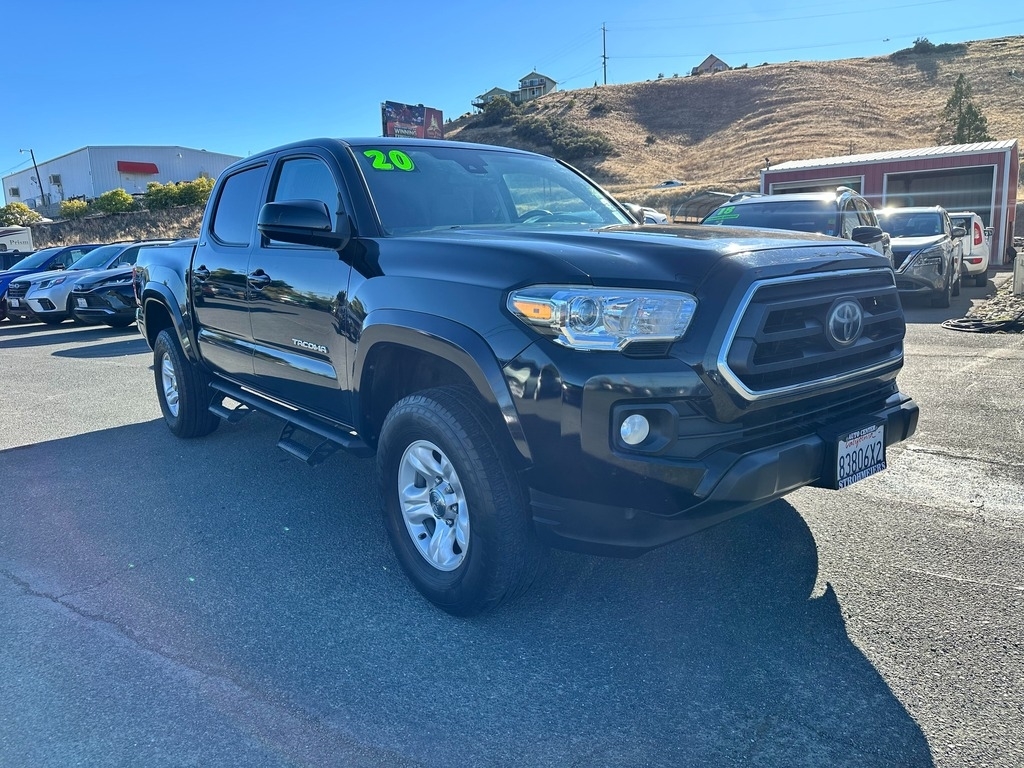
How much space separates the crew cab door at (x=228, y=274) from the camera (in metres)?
4.66

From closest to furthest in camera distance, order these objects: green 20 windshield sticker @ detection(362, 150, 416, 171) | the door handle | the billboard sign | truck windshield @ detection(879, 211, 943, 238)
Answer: green 20 windshield sticker @ detection(362, 150, 416, 171) → the door handle → truck windshield @ detection(879, 211, 943, 238) → the billboard sign

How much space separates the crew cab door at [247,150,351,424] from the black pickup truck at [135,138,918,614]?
0.7 inches

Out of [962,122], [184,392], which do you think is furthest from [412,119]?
[184,392]

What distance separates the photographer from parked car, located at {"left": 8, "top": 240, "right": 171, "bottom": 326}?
47.7 ft

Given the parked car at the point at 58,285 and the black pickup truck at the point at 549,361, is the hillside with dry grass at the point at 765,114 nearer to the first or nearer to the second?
the parked car at the point at 58,285

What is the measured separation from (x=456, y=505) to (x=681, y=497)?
98 centimetres

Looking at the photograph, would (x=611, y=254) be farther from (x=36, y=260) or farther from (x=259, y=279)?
(x=36, y=260)

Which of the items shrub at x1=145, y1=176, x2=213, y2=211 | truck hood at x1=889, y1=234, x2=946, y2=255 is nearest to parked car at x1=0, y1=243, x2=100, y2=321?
truck hood at x1=889, y1=234, x2=946, y2=255

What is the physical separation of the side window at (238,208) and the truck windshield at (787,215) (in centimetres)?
666

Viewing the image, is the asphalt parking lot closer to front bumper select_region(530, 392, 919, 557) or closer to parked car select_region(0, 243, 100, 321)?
front bumper select_region(530, 392, 919, 557)

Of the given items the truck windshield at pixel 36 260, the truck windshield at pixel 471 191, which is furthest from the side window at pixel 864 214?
the truck windshield at pixel 36 260

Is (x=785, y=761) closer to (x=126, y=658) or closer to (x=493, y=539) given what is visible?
(x=493, y=539)

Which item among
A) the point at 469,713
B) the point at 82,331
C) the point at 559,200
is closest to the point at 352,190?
the point at 559,200

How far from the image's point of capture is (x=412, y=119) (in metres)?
48.5
